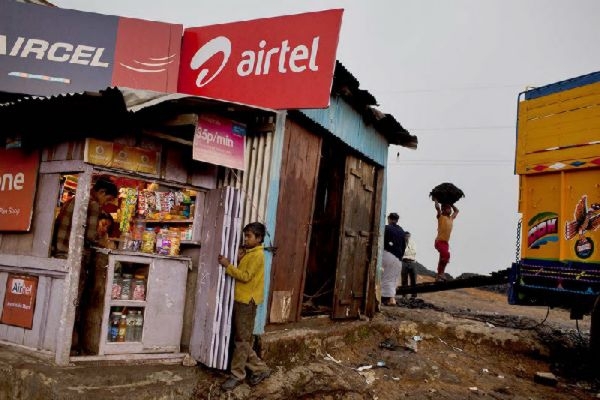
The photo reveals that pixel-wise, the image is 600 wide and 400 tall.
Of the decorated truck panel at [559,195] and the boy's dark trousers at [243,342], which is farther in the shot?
the decorated truck panel at [559,195]

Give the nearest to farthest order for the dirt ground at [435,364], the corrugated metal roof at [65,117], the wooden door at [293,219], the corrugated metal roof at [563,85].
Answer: the corrugated metal roof at [65,117] < the dirt ground at [435,364] < the wooden door at [293,219] < the corrugated metal roof at [563,85]

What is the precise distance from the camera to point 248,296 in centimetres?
502

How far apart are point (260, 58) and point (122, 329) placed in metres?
3.62

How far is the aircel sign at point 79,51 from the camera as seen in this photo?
262 inches

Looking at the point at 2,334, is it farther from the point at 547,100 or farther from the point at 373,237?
the point at 547,100

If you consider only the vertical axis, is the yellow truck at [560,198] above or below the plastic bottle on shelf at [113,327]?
above

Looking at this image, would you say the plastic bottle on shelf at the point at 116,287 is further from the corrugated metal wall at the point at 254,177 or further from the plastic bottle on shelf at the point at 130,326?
the corrugated metal wall at the point at 254,177

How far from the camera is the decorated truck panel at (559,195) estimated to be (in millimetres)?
6238

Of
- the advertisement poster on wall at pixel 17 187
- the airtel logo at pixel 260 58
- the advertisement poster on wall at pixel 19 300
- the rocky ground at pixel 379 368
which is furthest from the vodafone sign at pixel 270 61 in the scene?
the advertisement poster on wall at pixel 19 300

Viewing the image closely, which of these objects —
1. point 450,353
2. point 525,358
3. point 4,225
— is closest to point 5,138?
point 4,225

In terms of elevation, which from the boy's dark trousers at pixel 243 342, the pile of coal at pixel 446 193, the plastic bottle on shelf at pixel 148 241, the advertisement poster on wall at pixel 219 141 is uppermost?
the pile of coal at pixel 446 193

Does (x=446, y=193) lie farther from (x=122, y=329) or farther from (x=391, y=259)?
(x=122, y=329)

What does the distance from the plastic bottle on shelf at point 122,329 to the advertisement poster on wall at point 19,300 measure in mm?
925

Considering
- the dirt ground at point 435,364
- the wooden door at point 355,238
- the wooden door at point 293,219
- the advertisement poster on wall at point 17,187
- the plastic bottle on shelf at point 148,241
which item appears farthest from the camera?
the wooden door at point 355,238
